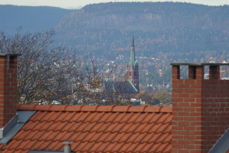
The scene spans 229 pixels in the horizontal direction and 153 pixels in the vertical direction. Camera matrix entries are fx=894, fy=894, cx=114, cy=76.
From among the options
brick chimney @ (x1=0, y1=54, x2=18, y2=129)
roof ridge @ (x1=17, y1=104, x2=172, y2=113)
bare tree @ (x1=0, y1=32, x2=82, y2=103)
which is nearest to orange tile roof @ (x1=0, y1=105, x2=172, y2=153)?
roof ridge @ (x1=17, y1=104, x2=172, y2=113)

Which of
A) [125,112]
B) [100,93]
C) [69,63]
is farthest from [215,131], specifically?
[100,93]

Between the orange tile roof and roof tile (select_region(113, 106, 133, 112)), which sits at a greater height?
roof tile (select_region(113, 106, 133, 112))

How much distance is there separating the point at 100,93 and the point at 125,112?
49643 millimetres

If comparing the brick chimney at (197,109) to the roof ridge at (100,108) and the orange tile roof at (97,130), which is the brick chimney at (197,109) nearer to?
the orange tile roof at (97,130)

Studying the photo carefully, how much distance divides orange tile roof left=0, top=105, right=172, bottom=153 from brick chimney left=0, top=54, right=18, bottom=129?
1.01 feet

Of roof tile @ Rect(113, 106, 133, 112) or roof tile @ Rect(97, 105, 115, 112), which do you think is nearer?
roof tile @ Rect(113, 106, 133, 112)

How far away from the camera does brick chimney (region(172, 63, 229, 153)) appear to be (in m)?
11.3

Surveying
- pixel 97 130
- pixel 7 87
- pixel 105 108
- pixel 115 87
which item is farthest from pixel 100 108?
pixel 115 87

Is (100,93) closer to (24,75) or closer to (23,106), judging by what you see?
(24,75)

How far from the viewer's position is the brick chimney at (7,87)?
43.5 ft

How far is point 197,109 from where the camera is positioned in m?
11.3

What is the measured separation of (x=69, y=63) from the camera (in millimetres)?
53688

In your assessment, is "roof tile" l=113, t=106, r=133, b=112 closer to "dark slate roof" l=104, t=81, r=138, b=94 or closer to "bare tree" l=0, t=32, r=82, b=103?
"bare tree" l=0, t=32, r=82, b=103

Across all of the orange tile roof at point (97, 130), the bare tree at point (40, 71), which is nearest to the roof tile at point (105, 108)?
the orange tile roof at point (97, 130)
